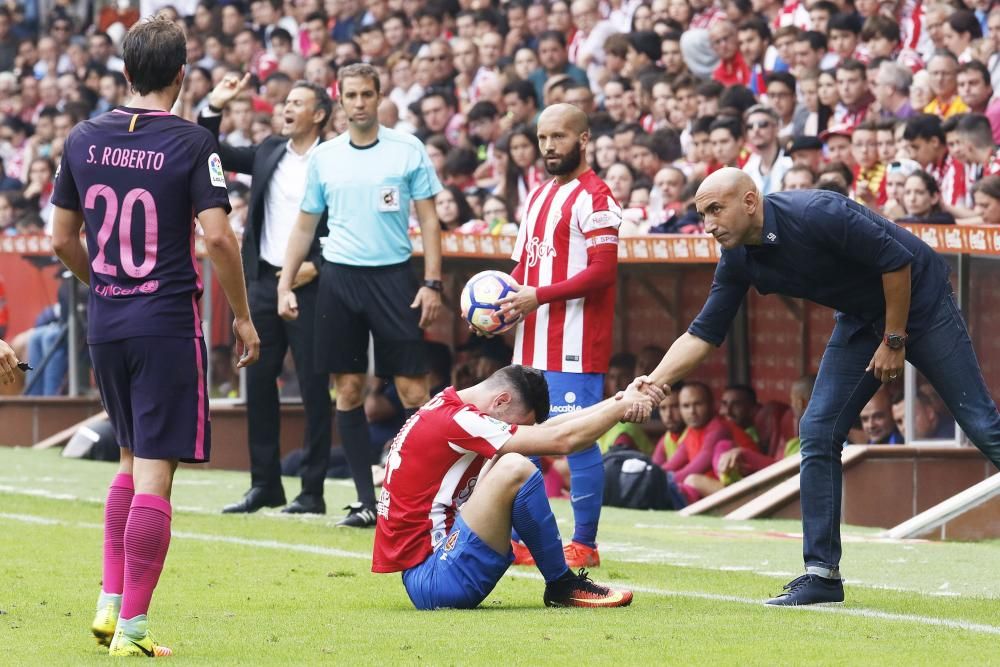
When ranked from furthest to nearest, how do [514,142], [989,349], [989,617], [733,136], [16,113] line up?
[16,113] < [514,142] < [733,136] < [989,349] < [989,617]

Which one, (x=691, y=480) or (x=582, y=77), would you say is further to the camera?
(x=582, y=77)

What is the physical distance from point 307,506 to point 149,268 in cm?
514

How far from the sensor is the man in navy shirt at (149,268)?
5.95 m

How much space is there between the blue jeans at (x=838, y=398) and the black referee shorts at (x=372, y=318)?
135 inches

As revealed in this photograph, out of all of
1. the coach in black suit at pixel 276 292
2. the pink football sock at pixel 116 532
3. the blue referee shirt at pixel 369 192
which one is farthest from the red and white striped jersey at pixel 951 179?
the pink football sock at pixel 116 532

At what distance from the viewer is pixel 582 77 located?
17.7 m

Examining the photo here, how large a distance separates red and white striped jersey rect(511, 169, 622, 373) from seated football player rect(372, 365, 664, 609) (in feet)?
5.04

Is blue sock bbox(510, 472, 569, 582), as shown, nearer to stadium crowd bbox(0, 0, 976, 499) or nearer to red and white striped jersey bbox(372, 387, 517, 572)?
red and white striped jersey bbox(372, 387, 517, 572)

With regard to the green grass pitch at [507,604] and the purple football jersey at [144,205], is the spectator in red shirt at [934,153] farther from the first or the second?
the purple football jersey at [144,205]

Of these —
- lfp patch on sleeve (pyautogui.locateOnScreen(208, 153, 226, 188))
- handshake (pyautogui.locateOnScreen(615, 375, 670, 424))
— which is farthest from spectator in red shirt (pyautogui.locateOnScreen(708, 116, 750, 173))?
lfp patch on sleeve (pyautogui.locateOnScreen(208, 153, 226, 188))

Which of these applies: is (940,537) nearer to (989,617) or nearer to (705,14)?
(989,617)

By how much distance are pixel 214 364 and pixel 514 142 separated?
3.20 m

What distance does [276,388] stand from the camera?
11219mm

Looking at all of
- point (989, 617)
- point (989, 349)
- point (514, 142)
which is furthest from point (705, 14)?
point (989, 617)
